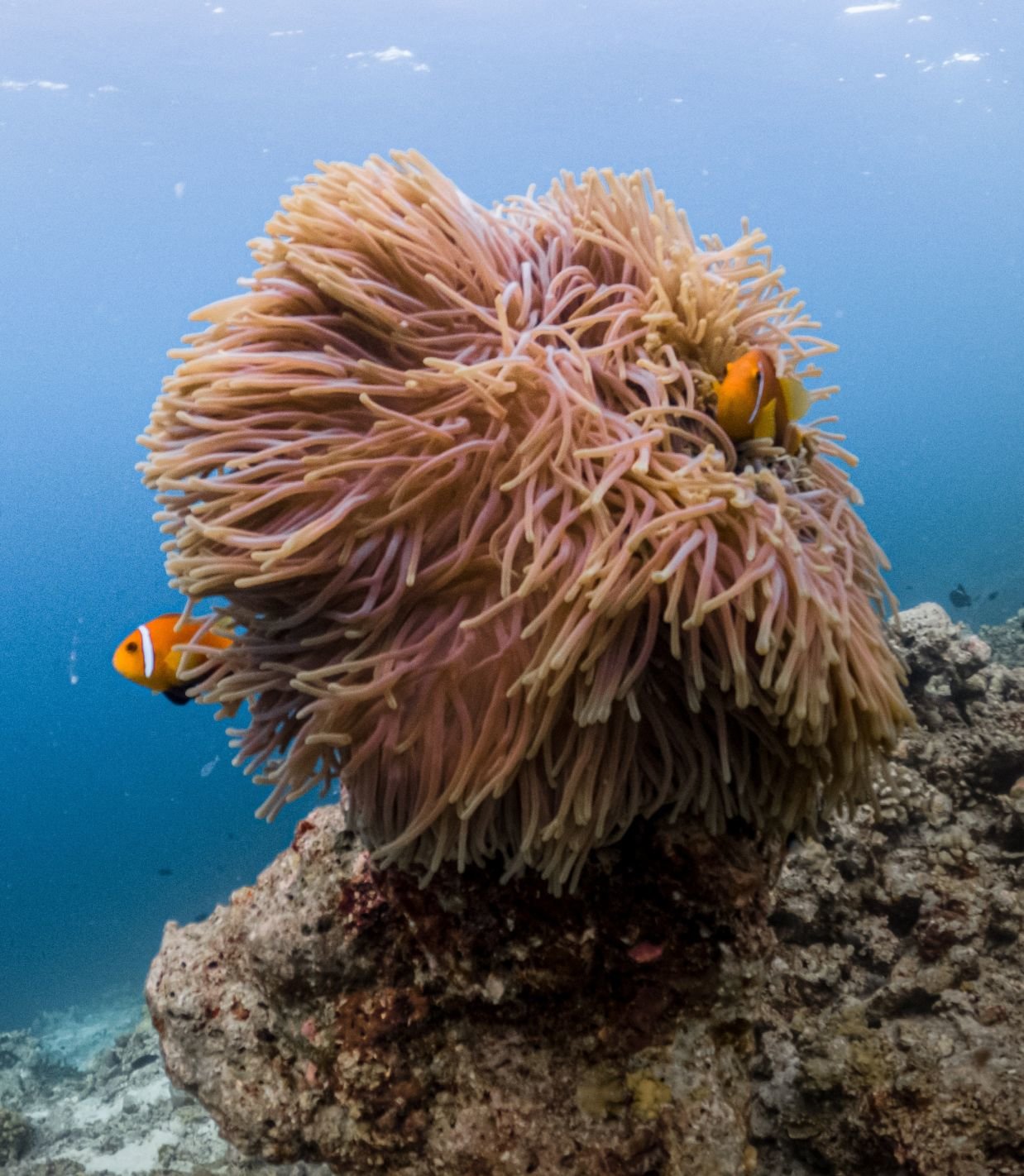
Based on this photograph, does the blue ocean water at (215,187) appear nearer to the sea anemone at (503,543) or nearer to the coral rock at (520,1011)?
the coral rock at (520,1011)

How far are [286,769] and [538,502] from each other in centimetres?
92

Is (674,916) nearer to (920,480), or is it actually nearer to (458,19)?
(458,19)

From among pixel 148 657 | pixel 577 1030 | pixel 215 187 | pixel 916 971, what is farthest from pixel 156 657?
pixel 215 187

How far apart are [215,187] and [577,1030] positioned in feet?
139

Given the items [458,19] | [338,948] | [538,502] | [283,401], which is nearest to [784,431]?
[538,502]

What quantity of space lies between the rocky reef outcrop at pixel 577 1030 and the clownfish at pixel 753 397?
0.96 metres

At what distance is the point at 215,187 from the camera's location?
37.8 metres

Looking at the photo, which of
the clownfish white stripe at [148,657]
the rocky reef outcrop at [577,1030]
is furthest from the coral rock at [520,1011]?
the clownfish white stripe at [148,657]

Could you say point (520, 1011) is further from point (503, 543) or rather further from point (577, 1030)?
point (503, 543)

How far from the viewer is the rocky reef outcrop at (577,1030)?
210 centimetres

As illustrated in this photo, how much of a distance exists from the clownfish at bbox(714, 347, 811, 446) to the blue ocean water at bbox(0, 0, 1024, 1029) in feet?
58.6

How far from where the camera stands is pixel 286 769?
6.77 ft

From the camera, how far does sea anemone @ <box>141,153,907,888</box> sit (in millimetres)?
1681

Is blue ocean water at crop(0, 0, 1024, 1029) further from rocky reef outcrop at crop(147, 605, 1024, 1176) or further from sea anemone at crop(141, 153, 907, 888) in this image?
sea anemone at crop(141, 153, 907, 888)
